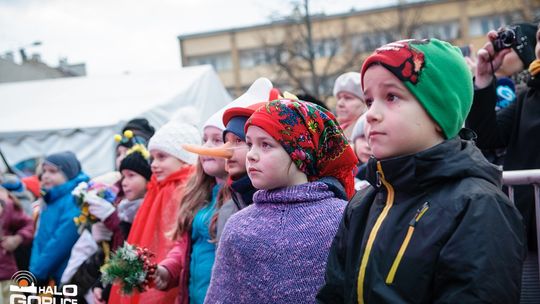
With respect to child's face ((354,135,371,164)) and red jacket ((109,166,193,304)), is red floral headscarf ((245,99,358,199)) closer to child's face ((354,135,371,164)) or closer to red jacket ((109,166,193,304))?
child's face ((354,135,371,164))

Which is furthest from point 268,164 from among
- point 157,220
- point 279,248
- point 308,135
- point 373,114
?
point 157,220

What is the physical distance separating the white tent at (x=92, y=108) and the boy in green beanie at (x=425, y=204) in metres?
6.67

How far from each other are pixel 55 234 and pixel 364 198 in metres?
4.05

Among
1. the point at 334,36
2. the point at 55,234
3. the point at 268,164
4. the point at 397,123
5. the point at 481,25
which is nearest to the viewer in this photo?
the point at 397,123

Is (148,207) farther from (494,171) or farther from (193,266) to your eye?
(494,171)

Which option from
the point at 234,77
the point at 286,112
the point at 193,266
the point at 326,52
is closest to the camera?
the point at 286,112

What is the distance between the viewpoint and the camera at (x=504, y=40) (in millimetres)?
2705

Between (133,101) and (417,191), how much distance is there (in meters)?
9.83

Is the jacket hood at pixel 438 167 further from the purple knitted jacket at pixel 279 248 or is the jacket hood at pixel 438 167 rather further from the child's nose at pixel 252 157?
the child's nose at pixel 252 157

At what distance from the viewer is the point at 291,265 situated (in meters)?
2.15

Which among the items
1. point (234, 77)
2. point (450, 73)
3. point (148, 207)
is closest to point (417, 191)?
point (450, 73)

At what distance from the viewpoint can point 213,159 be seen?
3.25m

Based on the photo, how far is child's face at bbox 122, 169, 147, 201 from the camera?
4438mm

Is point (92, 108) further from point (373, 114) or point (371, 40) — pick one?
point (371, 40)
